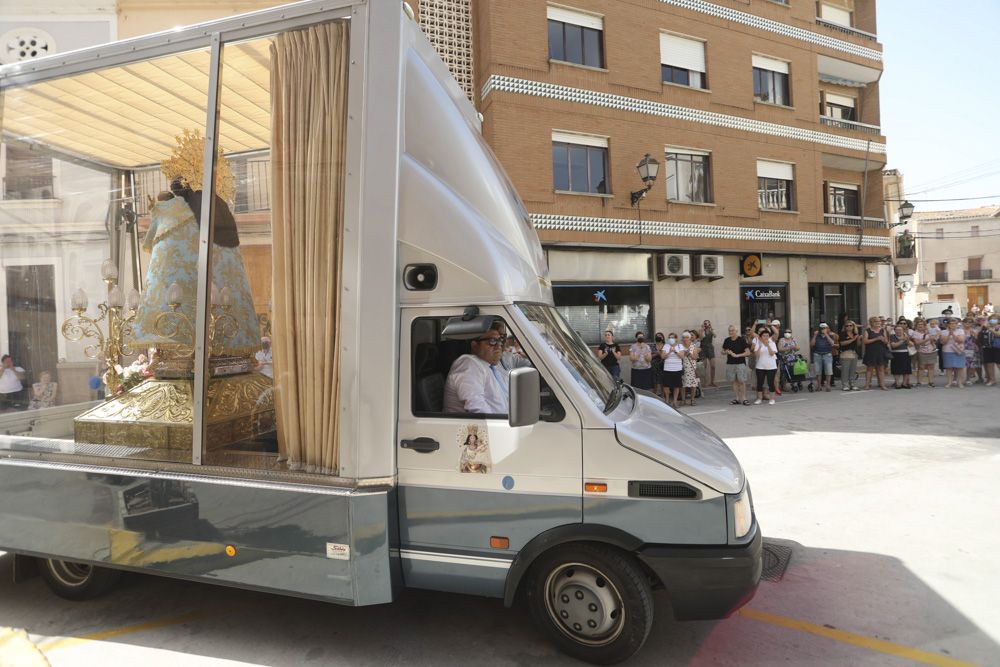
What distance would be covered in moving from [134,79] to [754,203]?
17931mm

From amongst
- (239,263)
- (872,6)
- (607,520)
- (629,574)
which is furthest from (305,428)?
(872,6)

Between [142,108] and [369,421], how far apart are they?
3.05m

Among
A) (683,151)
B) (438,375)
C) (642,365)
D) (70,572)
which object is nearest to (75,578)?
(70,572)

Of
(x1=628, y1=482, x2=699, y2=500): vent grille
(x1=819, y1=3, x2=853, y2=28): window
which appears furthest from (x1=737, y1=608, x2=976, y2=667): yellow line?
(x1=819, y1=3, x2=853, y2=28): window

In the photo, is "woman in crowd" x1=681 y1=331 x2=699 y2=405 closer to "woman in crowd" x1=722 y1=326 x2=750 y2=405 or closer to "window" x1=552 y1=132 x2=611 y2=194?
"woman in crowd" x1=722 y1=326 x2=750 y2=405

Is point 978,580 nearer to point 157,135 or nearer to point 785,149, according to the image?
point 157,135

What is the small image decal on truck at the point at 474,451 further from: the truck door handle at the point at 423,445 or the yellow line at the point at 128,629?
the yellow line at the point at 128,629

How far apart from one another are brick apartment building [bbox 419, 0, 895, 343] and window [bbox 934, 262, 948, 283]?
46790 mm

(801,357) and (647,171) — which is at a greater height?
(647,171)

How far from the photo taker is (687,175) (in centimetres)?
1741

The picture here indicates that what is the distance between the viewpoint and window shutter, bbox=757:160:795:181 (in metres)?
18.6

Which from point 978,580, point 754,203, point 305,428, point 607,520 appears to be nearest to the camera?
point 607,520

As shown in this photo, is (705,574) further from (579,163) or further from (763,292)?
(763,292)

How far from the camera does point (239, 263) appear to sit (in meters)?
4.07
